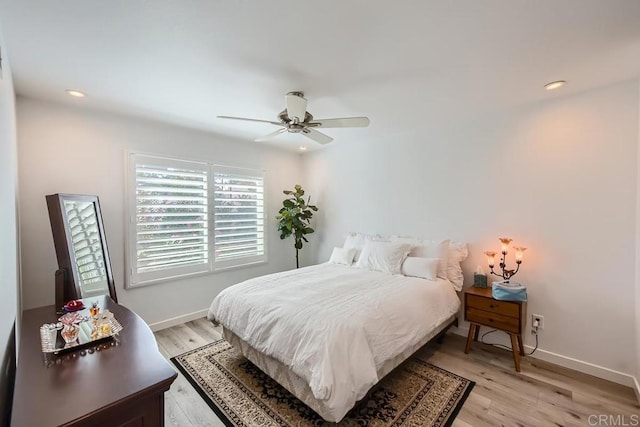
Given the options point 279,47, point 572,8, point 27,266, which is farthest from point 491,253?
point 27,266

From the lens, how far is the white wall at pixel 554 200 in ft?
7.61

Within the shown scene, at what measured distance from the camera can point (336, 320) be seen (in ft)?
6.29

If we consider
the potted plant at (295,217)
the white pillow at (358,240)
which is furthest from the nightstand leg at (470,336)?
the potted plant at (295,217)

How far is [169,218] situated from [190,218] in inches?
10.0

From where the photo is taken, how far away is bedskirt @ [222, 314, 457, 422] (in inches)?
68.5

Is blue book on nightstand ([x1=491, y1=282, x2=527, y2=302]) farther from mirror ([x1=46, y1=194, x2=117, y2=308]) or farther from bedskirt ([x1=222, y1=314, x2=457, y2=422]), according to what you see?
mirror ([x1=46, y1=194, x2=117, y2=308])

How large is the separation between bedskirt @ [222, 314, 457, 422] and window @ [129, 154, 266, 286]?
1.37 meters

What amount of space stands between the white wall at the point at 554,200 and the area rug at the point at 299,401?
4.17 feet

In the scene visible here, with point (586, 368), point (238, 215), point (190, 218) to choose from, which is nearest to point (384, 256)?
point (586, 368)

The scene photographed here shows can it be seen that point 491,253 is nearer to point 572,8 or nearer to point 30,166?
point 572,8

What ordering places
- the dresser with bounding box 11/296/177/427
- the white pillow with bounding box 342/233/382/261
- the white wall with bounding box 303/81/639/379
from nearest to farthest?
the dresser with bounding box 11/296/177/427 → the white wall with bounding box 303/81/639/379 → the white pillow with bounding box 342/233/382/261

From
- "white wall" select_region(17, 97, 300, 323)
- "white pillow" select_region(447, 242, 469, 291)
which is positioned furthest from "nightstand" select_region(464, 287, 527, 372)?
"white wall" select_region(17, 97, 300, 323)

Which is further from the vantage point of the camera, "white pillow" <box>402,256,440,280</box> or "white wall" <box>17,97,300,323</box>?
"white pillow" <box>402,256,440,280</box>

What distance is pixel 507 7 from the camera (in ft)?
4.71
